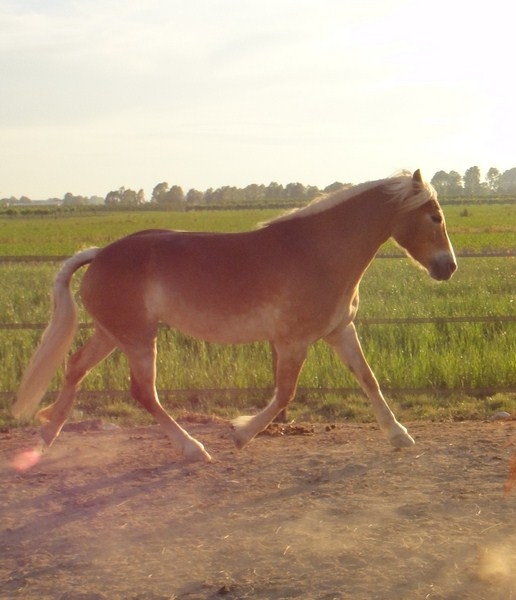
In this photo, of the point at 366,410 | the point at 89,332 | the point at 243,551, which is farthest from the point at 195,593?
the point at 89,332

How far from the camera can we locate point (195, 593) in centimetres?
346

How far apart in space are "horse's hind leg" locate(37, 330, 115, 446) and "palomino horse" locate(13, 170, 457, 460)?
0.03 meters

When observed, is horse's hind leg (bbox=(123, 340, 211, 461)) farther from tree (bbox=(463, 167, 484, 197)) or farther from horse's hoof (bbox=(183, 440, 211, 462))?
tree (bbox=(463, 167, 484, 197))

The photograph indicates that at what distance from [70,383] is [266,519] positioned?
7.01ft

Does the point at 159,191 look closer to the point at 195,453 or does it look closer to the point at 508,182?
the point at 508,182

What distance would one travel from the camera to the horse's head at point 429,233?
5488mm

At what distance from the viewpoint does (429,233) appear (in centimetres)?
553

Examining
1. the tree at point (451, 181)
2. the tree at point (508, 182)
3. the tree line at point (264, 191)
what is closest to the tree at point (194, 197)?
the tree line at point (264, 191)

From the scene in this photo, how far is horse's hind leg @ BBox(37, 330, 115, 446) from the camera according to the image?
5.86 m

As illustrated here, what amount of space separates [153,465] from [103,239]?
106 feet

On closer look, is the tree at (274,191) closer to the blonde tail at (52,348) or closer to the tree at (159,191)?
the tree at (159,191)

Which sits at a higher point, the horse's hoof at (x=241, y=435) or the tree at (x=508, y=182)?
the tree at (x=508, y=182)

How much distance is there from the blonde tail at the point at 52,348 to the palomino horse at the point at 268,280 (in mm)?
48

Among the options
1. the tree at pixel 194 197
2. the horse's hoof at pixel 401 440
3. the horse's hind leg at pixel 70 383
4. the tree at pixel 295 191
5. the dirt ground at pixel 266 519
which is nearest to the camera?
the dirt ground at pixel 266 519
